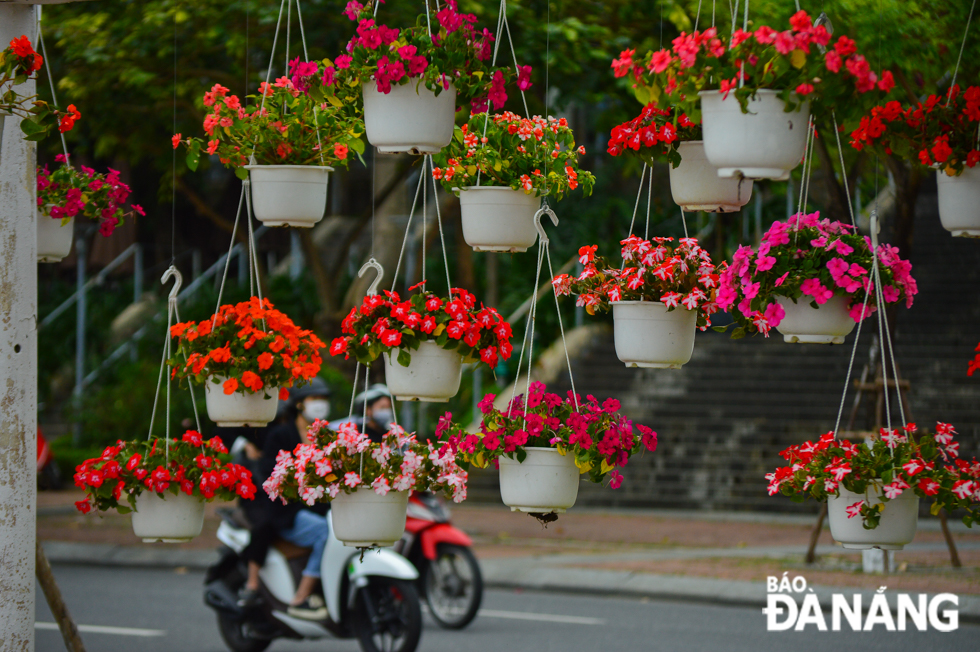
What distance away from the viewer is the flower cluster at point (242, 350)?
13.6 feet

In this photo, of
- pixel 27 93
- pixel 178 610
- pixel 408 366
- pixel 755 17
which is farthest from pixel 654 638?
pixel 27 93

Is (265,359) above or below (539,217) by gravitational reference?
below

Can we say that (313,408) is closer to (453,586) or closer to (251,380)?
(453,586)

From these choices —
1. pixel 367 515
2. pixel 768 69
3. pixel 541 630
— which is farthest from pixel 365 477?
pixel 541 630

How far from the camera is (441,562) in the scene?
332 inches

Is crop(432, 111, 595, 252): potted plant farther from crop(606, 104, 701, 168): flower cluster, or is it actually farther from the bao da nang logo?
the bao da nang logo

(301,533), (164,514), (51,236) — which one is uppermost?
(51,236)

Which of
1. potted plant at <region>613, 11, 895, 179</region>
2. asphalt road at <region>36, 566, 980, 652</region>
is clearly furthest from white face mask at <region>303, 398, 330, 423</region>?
potted plant at <region>613, 11, 895, 179</region>

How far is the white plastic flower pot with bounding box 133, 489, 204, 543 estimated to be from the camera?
416 cm

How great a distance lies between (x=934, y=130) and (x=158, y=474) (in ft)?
8.67

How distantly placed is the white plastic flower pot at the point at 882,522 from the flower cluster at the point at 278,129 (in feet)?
6.15

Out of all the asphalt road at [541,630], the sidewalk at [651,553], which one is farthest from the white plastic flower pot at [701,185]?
the sidewalk at [651,553]

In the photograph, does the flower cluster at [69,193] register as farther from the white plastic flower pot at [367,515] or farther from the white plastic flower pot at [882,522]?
the white plastic flower pot at [882,522]

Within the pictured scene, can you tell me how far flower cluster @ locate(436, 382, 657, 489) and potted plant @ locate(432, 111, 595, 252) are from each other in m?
0.57
